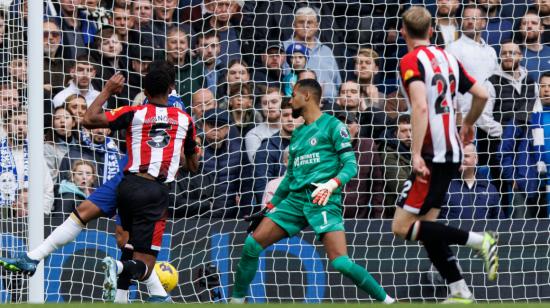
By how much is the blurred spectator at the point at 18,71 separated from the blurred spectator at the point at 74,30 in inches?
22.7

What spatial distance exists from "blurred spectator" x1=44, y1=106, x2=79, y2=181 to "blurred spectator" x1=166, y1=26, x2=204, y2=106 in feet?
3.58

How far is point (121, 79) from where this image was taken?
831cm

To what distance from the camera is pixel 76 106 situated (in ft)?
33.8

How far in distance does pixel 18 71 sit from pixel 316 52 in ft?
9.27

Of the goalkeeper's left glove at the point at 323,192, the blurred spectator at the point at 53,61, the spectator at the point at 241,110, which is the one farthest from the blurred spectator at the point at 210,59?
the goalkeeper's left glove at the point at 323,192

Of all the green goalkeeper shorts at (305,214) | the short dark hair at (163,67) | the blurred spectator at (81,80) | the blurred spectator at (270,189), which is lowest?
the blurred spectator at (270,189)

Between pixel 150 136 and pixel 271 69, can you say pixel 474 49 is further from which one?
pixel 150 136

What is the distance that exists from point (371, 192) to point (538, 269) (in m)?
1.68

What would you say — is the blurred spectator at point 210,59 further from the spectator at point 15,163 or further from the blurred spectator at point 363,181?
the spectator at point 15,163

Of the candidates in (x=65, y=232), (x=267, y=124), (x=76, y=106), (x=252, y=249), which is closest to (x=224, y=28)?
(x=267, y=124)

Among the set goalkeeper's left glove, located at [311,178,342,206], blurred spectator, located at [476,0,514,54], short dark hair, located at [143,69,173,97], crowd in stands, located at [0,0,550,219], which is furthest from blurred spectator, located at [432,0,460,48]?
short dark hair, located at [143,69,173,97]

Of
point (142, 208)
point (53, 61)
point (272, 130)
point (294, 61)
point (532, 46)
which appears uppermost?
point (532, 46)

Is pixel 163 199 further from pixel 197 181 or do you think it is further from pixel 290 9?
pixel 290 9

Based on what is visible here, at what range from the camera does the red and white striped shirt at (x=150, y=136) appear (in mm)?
8359
